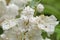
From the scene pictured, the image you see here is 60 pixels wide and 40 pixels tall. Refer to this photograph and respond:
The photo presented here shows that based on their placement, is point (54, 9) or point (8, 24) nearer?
point (8, 24)

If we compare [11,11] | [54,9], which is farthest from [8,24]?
[54,9]

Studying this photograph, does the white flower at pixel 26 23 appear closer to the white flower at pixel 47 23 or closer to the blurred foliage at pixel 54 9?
the white flower at pixel 47 23

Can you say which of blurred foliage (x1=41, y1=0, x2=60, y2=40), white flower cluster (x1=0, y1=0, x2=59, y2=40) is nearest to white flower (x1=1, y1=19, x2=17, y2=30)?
white flower cluster (x1=0, y1=0, x2=59, y2=40)

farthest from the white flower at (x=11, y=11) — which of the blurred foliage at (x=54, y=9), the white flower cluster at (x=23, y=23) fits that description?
the blurred foliage at (x=54, y=9)

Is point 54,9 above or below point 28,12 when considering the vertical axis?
below

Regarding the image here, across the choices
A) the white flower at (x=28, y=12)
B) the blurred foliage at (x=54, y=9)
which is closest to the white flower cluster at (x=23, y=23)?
the white flower at (x=28, y=12)

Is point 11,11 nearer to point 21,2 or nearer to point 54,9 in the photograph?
point 21,2

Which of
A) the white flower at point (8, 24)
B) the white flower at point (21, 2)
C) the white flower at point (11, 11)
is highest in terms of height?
the white flower at point (21, 2)

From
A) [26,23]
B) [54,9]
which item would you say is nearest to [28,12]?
[26,23]

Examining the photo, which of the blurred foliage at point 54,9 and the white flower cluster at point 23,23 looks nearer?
the white flower cluster at point 23,23

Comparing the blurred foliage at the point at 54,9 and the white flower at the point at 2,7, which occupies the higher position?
the white flower at the point at 2,7
